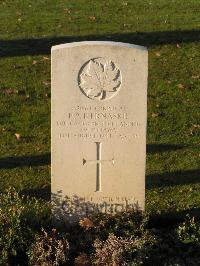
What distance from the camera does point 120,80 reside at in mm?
5707

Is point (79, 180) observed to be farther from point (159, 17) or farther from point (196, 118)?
point (159, 17)

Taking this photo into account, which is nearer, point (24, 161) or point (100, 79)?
point (100, 79)

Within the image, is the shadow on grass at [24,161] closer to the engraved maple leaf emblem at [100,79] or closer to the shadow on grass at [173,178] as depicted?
the shadow on grass at [173,178]

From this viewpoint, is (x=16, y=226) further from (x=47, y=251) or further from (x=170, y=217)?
(x=170, y=217)

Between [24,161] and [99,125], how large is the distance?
6.92ft

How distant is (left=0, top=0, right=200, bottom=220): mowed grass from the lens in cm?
723

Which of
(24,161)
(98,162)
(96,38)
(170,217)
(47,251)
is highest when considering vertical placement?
(96,38)

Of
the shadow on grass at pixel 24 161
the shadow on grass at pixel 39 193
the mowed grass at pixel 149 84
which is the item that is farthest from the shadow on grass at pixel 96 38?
the shadow on grass at pixel 39 193

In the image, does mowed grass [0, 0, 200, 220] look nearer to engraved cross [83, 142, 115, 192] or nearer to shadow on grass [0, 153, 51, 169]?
shadow on grass [0, 153, 51, 169]

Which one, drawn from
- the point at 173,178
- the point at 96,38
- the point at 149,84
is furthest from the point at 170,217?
the point at 96,38

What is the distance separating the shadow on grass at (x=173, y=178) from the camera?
23.4ft

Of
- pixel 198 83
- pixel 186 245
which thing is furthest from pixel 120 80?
pixel 198 83

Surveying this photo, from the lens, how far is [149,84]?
10.5 metres

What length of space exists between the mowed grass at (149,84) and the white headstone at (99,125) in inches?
27.1
